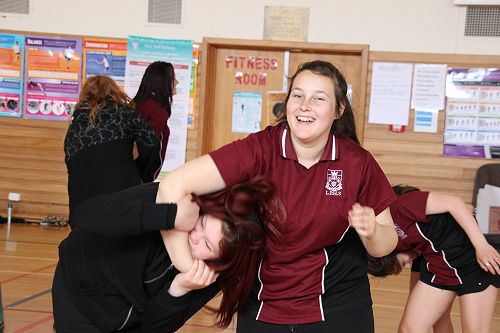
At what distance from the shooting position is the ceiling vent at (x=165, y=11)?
327 inches

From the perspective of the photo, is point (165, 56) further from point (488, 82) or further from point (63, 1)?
point (488, 82)

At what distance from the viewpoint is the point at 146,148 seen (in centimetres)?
424

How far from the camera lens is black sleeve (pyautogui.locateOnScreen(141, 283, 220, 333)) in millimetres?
2077

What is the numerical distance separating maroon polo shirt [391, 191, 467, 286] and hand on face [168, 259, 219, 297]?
53.3 inches

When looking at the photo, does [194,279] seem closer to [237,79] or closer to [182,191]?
[182,191]

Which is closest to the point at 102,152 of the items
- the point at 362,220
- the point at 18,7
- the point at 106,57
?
the point at 362,220

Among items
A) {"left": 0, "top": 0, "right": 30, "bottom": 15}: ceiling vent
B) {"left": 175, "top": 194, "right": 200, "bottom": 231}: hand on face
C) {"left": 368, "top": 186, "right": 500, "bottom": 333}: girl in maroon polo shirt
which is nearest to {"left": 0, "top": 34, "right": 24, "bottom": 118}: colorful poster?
{"left": 0, "top": 0, "right": 30, "bottom": 15}: ceiling vent

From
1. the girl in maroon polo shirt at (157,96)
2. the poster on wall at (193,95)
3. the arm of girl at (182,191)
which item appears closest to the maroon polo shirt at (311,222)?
the arm of girl at (182,191)

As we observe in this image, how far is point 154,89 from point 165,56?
3.45 metres

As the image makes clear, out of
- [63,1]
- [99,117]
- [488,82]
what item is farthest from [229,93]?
[99,117]

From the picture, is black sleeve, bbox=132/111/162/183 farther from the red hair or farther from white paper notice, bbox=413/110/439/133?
white paper notice, bbox=413/110/439/133

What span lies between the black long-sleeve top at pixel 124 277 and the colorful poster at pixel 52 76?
6704mm

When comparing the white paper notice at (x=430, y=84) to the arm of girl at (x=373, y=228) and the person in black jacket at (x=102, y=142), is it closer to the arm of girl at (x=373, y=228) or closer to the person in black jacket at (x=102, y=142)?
the person in black jacket at (x=102, y=142)

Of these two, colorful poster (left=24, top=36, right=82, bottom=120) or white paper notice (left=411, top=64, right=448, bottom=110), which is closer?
white paper notice (left=411, top=64, right=448, bottom=110)
